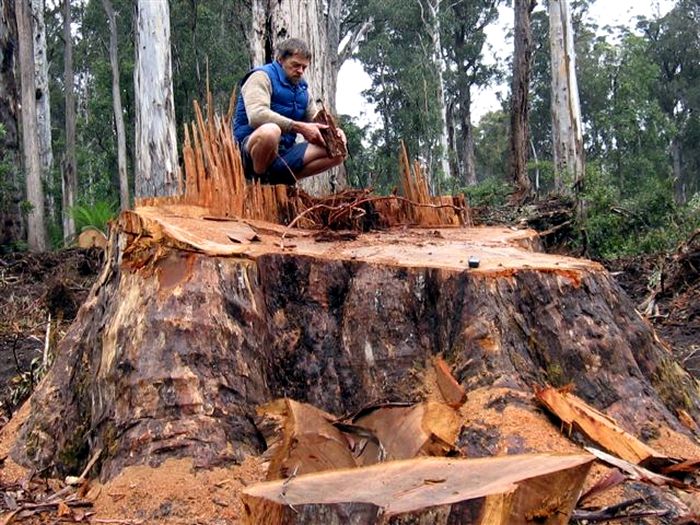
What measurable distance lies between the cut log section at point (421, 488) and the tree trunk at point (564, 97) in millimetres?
11721

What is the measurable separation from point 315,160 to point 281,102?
0.42 m

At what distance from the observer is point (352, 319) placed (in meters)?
2.79

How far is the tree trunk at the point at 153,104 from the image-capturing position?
38.8 feet

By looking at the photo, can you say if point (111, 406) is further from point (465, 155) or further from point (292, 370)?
point (465, 155)

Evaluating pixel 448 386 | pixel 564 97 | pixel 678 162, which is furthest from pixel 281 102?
Answer: pixel 678 162

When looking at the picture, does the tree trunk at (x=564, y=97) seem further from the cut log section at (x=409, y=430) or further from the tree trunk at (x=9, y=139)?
the cut log section at (x=409, y=430)

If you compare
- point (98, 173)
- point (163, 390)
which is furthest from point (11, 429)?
point (98, 173)

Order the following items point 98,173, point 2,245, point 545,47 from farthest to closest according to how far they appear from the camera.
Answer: point 545,47
point 98,173
point 2,245

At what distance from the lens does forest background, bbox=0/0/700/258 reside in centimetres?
2217

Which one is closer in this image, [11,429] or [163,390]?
[163,390]

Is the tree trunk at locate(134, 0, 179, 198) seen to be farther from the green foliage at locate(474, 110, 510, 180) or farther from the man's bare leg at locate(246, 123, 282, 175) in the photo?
the green foliage at locate(474, 110, 510, 180)

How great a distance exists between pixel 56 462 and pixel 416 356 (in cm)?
131

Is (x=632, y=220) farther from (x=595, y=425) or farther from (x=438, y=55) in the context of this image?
(x=438, y=55)

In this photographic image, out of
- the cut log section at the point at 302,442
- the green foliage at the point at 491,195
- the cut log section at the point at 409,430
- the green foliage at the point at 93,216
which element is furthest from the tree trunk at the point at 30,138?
the cut log section at the point at 409,430
